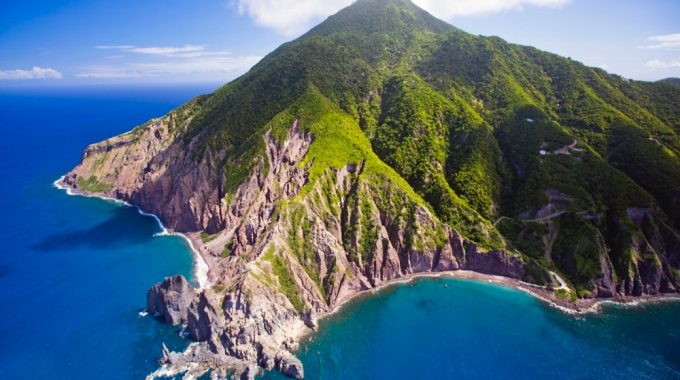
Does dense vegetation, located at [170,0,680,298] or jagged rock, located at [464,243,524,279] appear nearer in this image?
jagged rock, located at [464,243,524,279]

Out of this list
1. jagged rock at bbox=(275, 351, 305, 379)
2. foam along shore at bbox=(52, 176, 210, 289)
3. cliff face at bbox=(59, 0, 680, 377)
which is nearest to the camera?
jagged rock at bbox=(275, 351, 305, 379)

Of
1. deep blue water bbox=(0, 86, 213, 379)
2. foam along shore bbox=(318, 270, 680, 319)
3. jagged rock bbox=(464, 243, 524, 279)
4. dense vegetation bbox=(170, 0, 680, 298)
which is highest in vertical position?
dense vegetation bbox=(170, 0, 680, 298)

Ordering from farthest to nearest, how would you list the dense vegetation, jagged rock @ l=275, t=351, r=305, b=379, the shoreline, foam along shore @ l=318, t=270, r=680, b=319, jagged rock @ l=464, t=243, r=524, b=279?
the dense vegetation < jagged rock @ l=464, t=243, r=524, b=279 < the shoreline < foam along shore @ l=318, t=270, r=680, b=319 < jagged rock @ l=275, t=351, r=305, b=379

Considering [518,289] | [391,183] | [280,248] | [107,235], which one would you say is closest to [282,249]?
[280,248]

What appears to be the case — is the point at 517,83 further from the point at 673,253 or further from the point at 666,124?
the point at 673,253

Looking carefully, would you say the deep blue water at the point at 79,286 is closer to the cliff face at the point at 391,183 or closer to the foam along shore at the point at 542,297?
the cliff face at the point at 391,183

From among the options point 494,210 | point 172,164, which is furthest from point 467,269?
point 172,164

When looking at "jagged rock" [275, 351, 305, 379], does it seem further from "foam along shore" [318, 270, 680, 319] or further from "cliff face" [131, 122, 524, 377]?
"foam along shore" [318, 270, 680, 319]

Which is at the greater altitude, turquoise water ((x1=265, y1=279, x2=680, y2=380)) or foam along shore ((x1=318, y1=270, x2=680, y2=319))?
foam along shore ((x1=318, y1=270, x2=680, y2=319))

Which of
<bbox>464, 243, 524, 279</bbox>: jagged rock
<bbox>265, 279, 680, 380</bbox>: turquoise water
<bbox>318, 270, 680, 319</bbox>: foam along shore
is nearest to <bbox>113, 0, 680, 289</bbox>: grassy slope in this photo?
<bbox>464, 243, 524, 279</bbox>: jagged rock
